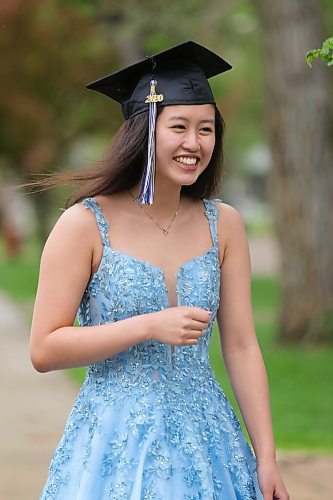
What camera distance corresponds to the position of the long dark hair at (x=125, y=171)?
11.2ft

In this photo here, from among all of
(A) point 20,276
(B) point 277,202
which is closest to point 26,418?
(B) point 277,202

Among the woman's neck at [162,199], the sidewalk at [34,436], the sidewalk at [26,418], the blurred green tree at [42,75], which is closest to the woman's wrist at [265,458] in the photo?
the woman's neck at [162,199]

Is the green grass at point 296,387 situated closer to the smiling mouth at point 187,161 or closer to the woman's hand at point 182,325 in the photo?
the smiling mouth at point 187,161

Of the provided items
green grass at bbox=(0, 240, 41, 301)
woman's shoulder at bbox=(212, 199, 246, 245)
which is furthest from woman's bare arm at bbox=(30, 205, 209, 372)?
green grass at bbox=(0, 240, 41, 301)

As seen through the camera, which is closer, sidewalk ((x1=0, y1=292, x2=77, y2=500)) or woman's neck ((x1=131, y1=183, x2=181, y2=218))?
woman's neck ((x1=131, y1=183, x2=181, y2=218))

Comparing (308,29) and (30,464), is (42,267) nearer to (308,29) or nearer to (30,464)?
(30,464)

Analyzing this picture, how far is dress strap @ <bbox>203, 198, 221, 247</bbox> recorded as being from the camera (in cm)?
353

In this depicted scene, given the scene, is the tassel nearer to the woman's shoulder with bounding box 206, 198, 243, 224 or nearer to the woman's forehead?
the woman's forehead

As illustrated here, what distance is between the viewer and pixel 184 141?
332cm

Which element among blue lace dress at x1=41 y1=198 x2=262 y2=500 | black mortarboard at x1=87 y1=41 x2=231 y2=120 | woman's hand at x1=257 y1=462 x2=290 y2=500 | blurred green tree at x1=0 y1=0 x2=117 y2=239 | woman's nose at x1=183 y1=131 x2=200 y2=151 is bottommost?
woman's hand at x1=257 y1=462 x2=290 y2=500

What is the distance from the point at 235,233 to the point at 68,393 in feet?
23.5

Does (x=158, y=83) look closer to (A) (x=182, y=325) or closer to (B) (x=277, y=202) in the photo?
(A) (x=182, y=325)

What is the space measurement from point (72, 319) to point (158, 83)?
67cm

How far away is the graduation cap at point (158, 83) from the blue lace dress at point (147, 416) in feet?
0.79
